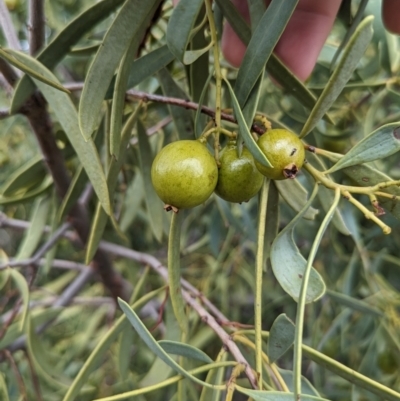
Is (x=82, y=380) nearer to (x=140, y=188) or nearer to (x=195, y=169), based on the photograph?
(x=195, y=169)

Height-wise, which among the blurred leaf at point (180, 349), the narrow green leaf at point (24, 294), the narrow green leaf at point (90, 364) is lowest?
the narrow green leaf at point (24, 294)

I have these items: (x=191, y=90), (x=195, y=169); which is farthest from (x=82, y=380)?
(x=191, y=90)

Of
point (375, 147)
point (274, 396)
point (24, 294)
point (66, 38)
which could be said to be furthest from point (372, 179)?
point (24, 294)

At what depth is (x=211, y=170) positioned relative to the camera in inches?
21.8

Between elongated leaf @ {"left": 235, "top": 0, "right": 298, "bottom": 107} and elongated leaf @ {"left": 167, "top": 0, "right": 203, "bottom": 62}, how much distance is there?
0.09 metres

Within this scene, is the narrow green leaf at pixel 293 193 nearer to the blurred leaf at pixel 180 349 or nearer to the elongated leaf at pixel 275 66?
the elongated leaf at pixel 275 66

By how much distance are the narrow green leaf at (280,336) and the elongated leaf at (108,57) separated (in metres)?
0.32

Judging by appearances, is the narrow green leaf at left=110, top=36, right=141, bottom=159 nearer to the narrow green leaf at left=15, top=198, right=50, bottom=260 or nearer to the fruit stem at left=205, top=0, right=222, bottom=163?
the fruit stem at left=205, top=0, right=222, bottom=163

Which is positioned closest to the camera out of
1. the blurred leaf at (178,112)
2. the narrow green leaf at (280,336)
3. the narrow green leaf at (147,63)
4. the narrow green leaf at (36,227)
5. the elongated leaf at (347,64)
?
the elongated leaf at (347,64)

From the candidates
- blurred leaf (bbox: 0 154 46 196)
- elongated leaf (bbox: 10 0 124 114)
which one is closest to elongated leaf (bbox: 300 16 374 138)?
elongated leaf (bbox: 10 0 124 114)

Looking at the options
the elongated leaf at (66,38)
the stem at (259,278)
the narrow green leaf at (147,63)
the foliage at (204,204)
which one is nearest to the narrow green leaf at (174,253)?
the foliage at (204,204)

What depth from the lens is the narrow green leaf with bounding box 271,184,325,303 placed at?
1.69 ft

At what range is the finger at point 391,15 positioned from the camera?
920mm

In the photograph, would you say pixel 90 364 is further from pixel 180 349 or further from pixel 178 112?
pixel 178 112
